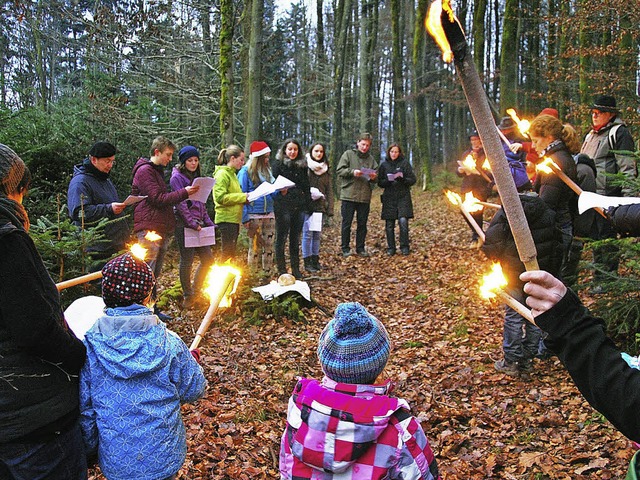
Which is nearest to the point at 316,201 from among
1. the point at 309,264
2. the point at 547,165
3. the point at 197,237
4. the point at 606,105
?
the point at 309,264

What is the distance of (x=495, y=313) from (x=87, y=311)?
5.93 metres

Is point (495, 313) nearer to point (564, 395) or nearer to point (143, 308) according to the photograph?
point (564, 395)

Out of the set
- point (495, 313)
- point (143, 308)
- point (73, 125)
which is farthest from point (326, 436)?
point (73, 125)

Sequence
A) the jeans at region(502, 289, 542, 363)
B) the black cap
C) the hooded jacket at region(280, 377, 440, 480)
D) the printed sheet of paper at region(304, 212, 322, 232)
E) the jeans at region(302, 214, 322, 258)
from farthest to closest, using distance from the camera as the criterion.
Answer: the jeans at region(302, 214, 322, 258), the printed sheet of paper at region(304, 212, 322, 232), the black cap, the jeans at region(502, 289, 542, 363), the hooded jacket at region(280, 377, 440, 480)

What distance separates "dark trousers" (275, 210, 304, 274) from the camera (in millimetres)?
8523

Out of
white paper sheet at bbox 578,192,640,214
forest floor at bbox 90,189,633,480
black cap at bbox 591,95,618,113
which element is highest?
black cap at bbox 591,95,618,113

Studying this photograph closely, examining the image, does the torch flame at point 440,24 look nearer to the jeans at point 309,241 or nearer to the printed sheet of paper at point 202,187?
the printed sheet of paper at point 202,187

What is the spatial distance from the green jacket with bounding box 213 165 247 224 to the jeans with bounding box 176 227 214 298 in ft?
2.12

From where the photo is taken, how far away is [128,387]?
2.33 meters

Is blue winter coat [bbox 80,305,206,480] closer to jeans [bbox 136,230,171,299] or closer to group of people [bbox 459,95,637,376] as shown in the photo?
group of people [bbox 459,95,637,376]

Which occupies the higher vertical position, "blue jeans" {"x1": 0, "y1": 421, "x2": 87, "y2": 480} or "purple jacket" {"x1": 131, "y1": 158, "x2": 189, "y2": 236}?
"purple jacket" {"x1": 131, "y1": 158, "x2": 189, "y2": 236}

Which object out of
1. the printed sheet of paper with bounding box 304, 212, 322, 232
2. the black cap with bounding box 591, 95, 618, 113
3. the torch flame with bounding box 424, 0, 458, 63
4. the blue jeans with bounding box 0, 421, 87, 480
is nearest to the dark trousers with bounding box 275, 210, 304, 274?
the printed sheet of paper with bounding box 304, 212, 322, 232

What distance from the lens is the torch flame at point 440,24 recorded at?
105cm

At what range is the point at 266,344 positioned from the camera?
6367 mm
